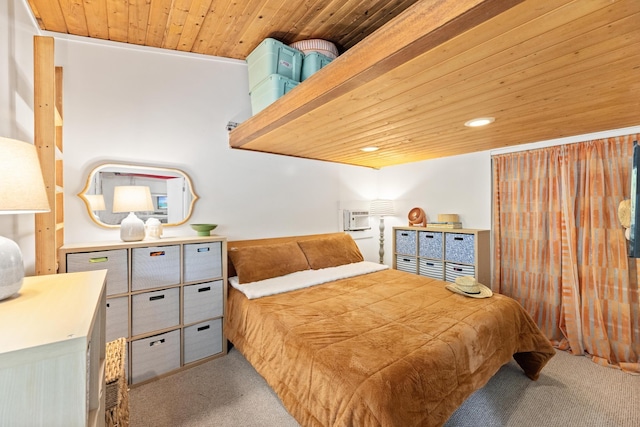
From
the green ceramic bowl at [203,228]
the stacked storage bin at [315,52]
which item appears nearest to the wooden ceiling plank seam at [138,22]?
the stacked storage bin at [315,52]

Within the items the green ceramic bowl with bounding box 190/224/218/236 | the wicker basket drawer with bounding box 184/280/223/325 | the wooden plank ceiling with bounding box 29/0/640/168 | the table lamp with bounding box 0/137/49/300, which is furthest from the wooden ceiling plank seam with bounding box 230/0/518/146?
the wicker basket drawer with bounding box 184/280/223/325

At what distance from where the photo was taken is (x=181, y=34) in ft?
7.50

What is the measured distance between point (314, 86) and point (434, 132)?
1.31m

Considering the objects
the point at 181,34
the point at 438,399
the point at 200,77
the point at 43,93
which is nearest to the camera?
the point at 438,399

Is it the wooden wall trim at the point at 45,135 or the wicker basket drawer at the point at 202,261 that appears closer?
the wooden wall trim at the point at 45,135

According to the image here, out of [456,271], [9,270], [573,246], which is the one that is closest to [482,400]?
[456,271]

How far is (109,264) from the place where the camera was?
198cm

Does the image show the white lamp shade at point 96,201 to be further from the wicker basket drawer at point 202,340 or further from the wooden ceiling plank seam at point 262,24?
the wooden ceiling plank seam at point 262,24

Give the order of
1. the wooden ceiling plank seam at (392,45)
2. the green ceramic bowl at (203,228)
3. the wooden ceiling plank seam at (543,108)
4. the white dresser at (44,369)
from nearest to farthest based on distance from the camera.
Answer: the white dresser at (44,369) → the wooden ceiling plank seam at (392,45) → the wooden ceiling plank seam at (543,108) → the green ceramic bowl at (203,228)

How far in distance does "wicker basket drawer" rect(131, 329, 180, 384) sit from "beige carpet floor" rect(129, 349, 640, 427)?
0.08 m

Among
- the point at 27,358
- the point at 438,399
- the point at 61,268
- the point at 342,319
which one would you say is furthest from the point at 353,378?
the point at 61,268

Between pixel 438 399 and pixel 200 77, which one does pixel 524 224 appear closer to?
pixel 438 399

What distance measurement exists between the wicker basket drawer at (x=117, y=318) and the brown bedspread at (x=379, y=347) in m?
0.78

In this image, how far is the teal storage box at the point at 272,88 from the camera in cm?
228
